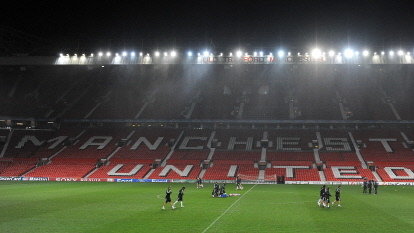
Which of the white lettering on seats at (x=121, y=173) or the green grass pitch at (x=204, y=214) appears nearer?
the green grass pitch at (x=204, y=214)

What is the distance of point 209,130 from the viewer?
213ft

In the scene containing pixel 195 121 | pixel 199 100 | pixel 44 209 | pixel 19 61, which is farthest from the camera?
pixel 199 100

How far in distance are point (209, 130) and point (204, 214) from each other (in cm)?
4244

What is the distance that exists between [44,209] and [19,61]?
35699mm

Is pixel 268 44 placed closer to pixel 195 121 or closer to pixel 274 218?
pixel 195 121

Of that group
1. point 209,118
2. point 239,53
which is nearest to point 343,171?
point 239,53

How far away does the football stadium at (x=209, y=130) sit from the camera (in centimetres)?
3269

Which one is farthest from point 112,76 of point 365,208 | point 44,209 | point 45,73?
point 365,208

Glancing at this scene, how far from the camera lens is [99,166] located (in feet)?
182

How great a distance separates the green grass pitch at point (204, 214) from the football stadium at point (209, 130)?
0.26 meters

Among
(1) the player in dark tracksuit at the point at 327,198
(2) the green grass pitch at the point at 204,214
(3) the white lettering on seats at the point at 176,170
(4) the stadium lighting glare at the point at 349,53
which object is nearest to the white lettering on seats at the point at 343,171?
(4) the stadium lighting glare at the point at 349,53

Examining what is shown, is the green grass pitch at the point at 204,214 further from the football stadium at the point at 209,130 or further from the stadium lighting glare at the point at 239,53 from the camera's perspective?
the stadium lighting glare at the point at 239,53

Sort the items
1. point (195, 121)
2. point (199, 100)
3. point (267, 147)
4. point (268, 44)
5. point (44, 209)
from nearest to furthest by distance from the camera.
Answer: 1. point (44, 209)
2. point (268, 44)
3. point (267, 147)
4. point (195, 121)
5. point (199, 100)

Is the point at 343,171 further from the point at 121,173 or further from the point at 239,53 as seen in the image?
the point at 121,173
